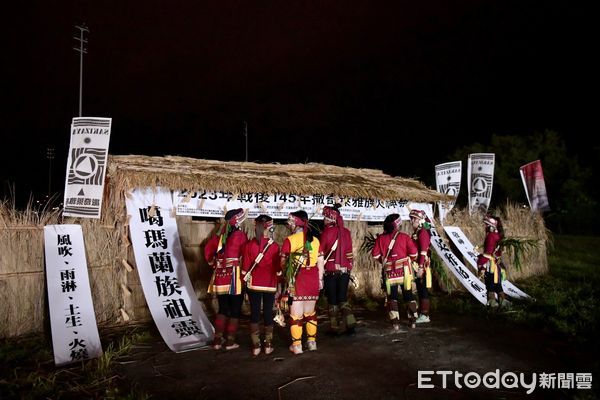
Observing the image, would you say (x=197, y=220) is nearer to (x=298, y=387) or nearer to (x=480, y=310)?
(x=298, y=387)

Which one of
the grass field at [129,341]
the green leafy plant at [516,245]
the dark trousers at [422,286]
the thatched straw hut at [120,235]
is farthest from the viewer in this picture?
the green leafy plant at [516,245]

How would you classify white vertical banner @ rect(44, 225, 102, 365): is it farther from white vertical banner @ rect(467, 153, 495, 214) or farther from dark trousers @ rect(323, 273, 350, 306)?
white vertical banner @ rect(467, 153, 495, 214)

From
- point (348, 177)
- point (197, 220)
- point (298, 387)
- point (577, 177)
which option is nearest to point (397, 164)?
point (577, 177)

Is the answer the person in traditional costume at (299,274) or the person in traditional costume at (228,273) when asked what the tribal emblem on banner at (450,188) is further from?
the person in traditional costume at (228,273)

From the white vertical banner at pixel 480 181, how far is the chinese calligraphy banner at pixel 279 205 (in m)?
2.96

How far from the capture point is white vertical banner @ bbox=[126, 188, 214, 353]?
7.19 metres

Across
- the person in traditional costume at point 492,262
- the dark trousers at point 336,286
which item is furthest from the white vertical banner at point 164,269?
the person in traditional costume at point 492,262

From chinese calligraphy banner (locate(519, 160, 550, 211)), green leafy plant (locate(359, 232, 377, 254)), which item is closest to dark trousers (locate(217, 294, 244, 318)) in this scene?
green leafy plant (locate(359, 232, 377, 254))

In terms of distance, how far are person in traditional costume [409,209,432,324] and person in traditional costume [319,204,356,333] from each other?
1380 mm

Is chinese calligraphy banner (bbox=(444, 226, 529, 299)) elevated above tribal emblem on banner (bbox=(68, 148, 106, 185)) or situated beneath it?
situated beneath

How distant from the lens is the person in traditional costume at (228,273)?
254 inches

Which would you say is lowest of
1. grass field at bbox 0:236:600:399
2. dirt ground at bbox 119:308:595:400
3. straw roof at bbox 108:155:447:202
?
dirt ground at bbox 119:308:595:400

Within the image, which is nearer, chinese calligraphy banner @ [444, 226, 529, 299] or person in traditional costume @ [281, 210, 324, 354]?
person in traditional costume @ [281, 210, 324, 354]

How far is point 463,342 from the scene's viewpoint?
6930 mm
